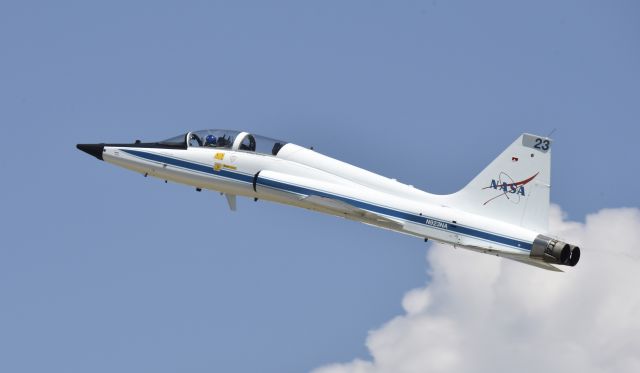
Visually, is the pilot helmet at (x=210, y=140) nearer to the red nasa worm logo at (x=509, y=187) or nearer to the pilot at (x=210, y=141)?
the pilot at (x=210, y=141)

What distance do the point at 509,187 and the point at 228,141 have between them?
10023 millimetres

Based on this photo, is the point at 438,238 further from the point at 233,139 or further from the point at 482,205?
the point at 233,139

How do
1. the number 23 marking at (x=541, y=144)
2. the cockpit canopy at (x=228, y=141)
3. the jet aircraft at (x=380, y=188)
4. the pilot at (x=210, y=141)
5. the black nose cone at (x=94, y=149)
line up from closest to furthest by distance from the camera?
the jet aircraft at (x=380, y=188) < the number 23 marking at (x=541, y=144) < the cockpit canopy at (x=228, y=141) < the pilot at (x=210, y=141) < the black nose cone at (x=94, y=149)

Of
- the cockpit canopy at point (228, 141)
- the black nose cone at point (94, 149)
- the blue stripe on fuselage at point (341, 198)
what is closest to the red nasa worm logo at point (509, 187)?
the blue stripe on fuselage at point (341, 198)

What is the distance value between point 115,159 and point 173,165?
250cm

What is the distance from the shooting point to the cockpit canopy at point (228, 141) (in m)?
57.4

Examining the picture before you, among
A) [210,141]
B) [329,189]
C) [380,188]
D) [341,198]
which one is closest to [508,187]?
[380,188]

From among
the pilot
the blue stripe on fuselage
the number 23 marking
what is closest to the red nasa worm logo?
the number 23 marking

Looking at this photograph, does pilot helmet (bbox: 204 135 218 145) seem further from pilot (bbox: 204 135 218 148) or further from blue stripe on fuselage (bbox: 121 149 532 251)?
blue stripe on fuselage (bbox: 121 149 532 251)

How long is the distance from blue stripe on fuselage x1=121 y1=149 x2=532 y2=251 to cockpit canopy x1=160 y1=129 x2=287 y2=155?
30.3 inches

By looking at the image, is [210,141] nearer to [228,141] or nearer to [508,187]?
[228,141]

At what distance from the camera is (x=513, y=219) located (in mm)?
53531

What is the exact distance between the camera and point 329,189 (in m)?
55.5

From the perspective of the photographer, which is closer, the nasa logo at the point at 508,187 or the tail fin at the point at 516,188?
the tail fin at the point at 516,188
